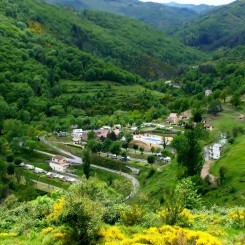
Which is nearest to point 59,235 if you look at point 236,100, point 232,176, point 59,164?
point 232,176

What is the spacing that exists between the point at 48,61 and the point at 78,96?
35.3 meters

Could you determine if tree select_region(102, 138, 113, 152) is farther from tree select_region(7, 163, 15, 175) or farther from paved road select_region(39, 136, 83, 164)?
tree select_region(7, 163, 15, 175)

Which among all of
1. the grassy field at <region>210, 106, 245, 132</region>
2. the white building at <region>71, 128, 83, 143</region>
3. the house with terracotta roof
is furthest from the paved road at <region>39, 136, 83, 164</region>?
the grassy field at <region>210, 106, 245, 132</region>

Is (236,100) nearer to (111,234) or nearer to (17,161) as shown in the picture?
(17,161)

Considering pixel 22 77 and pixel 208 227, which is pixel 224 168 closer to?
pixel 208 227

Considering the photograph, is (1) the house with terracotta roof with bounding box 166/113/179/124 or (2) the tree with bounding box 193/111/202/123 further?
(1) the house with terracotta roof with bounding box 166/113/179/124

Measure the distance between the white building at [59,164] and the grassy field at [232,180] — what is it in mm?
31806

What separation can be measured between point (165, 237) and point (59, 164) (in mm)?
65932

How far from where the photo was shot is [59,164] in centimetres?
8238

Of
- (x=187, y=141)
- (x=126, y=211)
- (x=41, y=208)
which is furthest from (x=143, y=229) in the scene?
(x=187, y=141)

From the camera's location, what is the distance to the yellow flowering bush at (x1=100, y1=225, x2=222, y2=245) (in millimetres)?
17547

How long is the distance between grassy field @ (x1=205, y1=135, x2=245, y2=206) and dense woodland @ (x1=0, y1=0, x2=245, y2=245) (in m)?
0.24

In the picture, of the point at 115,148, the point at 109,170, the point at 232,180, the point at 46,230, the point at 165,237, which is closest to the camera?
the point at 165,237

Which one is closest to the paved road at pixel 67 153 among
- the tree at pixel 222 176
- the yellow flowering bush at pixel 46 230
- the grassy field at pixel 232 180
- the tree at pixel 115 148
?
the tree at pixel 115 148
